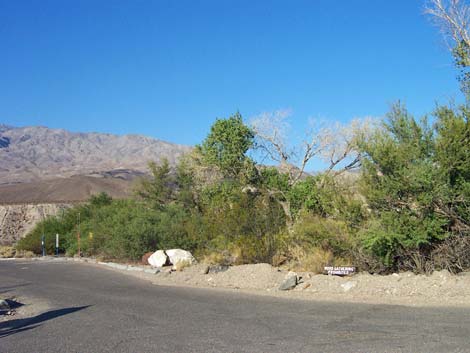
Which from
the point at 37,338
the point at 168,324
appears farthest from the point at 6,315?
the point at 168,324

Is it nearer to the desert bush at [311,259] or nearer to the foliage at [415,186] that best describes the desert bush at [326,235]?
the desert bush at [311,259]

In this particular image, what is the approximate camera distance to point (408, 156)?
51.0ft

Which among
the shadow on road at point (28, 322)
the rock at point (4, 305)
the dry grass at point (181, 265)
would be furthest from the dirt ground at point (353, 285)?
the rock at point (4, 305)

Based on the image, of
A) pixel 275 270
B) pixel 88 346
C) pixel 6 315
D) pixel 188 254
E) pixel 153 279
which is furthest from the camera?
pixel 188 254

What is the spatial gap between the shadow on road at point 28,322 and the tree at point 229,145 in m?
15.0

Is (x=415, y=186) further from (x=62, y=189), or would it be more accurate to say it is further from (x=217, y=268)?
(x=62, y=189)

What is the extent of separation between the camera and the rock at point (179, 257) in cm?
2295

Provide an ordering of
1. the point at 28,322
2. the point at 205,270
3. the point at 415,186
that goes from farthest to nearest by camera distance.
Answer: the point at 205,270 → the point at 415,186 → the point at 28,322

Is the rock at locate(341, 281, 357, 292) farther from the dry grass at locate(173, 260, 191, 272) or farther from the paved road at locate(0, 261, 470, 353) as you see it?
the dry grass at locate(173, 260, 191, 272)

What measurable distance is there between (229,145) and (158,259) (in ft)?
23.2

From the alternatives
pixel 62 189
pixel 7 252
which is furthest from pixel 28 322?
pixel 62 189

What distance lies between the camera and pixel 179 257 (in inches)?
931

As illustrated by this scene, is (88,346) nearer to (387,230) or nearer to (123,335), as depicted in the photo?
(123,335)

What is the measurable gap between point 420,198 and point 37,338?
10.2m
